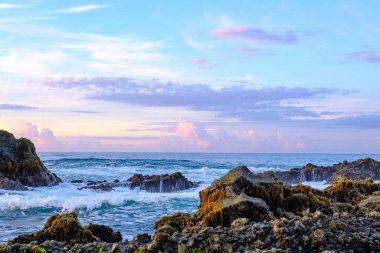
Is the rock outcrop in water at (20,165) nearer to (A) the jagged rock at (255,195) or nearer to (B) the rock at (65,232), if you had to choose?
(A) the jagged rock at (255,195)

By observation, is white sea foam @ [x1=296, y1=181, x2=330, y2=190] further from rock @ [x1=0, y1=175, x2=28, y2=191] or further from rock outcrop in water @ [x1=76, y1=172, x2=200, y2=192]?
rock @ [x1=0, y1=175, x2=28, y2=191]

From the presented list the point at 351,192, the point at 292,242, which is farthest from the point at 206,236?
the point at 351,192

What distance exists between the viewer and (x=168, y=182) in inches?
1166

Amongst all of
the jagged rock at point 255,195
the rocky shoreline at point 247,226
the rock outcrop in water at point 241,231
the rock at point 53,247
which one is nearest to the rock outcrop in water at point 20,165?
the jagged rock at point 255,195

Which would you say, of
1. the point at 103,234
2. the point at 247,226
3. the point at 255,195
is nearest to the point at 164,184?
the point at 255,195

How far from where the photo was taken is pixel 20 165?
2839 cm

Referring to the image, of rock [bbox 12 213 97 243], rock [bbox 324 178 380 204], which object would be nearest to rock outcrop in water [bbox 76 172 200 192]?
rock [bbox 324 178 380 204]

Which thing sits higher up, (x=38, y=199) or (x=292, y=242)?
(x=292, y=242)

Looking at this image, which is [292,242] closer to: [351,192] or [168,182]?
[351,192]

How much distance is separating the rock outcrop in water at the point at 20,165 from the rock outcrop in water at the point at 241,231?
18765 mm

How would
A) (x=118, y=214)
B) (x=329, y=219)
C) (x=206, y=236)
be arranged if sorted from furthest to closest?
(x=118, y=214), (x=329, y=219), (x=206, y=236)

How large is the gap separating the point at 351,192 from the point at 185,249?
957 centimetres

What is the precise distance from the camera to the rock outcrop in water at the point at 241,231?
231 inches

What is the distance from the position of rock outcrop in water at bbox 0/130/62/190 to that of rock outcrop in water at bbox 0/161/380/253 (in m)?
18.8
